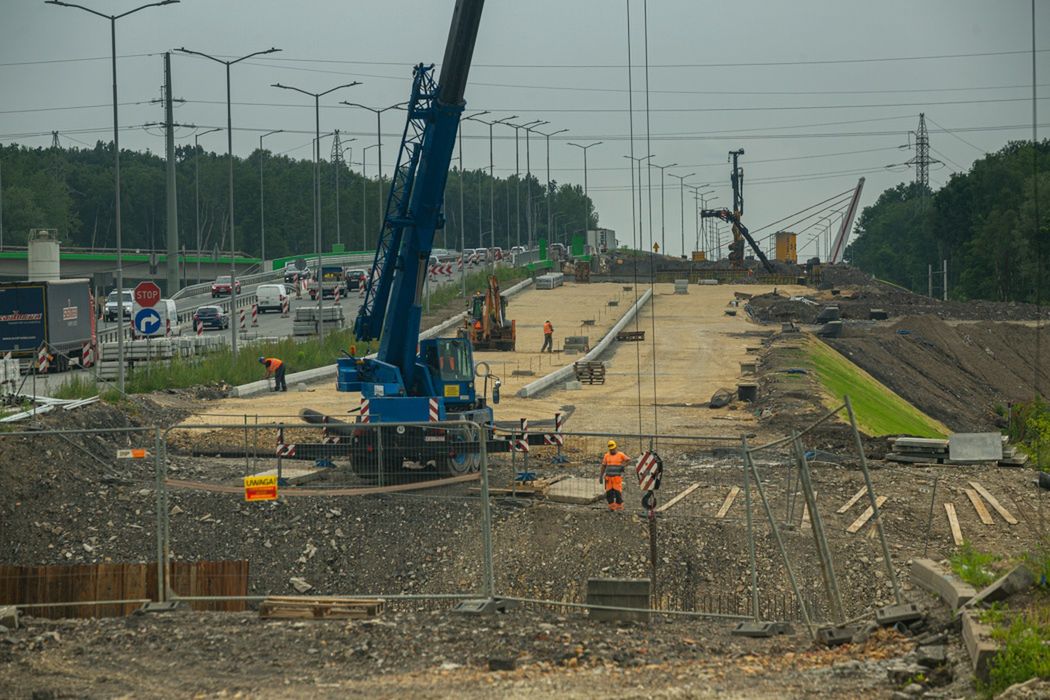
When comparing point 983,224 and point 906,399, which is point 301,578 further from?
point 983,224

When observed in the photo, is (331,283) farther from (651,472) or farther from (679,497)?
(651,472)

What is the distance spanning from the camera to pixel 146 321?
3198cm

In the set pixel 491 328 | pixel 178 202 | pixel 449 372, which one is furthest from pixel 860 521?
pixel 178 202

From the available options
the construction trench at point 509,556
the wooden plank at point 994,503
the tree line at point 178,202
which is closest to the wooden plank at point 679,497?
the construction trench at point 509,556

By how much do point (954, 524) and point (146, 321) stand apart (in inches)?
713

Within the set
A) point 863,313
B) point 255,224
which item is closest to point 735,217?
point 863,313

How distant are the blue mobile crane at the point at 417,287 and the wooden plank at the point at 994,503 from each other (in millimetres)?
8657

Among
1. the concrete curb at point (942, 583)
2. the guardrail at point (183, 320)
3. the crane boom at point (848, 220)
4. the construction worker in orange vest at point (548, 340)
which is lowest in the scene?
the concrete curb at point (942, 583)

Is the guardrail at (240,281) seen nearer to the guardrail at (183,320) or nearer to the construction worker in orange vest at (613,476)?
the guardrail at (183,320)

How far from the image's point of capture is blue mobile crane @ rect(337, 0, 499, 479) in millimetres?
26031

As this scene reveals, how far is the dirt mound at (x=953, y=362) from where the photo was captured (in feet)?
192

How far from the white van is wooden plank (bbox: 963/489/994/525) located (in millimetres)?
61428

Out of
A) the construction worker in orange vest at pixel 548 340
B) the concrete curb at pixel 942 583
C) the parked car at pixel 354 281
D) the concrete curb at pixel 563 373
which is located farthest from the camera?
the parked car at pixel 354 281

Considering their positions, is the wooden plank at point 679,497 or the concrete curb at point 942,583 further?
the wooden plank at point 679,497
